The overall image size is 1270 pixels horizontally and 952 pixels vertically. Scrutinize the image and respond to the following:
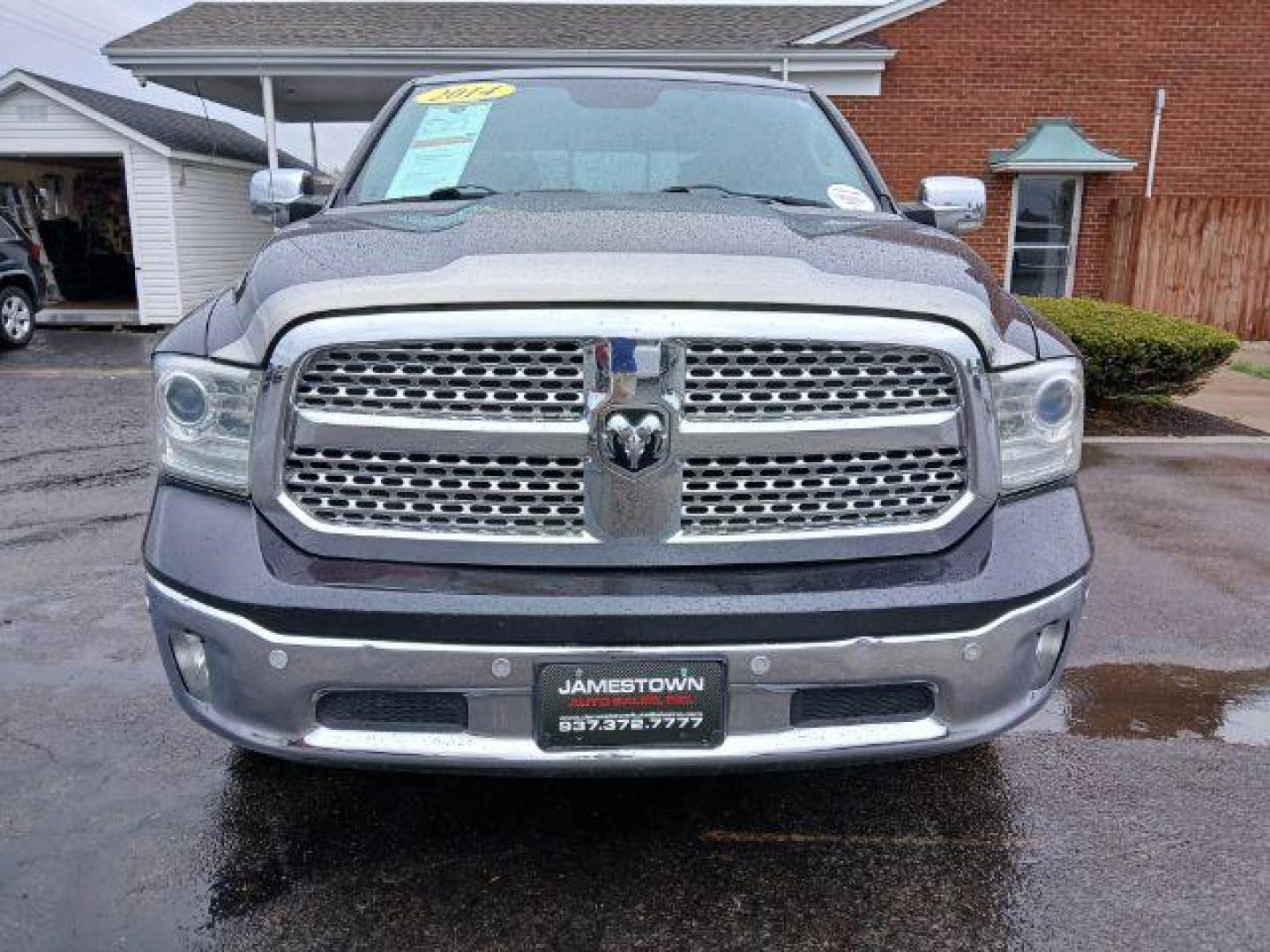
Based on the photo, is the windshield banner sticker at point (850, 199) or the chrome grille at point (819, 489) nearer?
the chrome grille at point (819, 489)

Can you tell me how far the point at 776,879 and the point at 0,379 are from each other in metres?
10.8

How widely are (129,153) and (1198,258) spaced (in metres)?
14.8

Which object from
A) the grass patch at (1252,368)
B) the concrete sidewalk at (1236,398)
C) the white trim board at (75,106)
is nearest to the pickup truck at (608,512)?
the concrete sidewalk at (1236,398)

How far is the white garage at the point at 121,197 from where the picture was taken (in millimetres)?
14984

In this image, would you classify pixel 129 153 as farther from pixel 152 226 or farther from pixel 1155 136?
pixel 1155 136

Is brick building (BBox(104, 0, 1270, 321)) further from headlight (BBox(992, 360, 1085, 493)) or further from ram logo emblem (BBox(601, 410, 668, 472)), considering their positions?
ram logo emblem (BBox(601, 410, 668, 472))

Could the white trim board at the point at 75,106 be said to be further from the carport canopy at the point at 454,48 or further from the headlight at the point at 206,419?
the headlight at the point at 206,419

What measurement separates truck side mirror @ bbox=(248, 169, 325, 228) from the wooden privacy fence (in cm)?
1233

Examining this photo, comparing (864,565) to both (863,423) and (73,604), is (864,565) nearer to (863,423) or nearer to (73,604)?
(863,423)

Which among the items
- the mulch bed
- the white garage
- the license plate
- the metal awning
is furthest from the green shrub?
the white garage

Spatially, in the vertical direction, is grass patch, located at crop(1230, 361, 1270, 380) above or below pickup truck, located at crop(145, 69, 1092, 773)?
below

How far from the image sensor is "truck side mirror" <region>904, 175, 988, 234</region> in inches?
146

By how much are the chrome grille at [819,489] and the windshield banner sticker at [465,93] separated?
220cm

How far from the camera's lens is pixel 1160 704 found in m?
3.39
